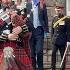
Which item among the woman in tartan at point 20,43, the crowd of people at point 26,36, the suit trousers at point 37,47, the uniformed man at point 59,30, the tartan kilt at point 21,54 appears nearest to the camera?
the crowd of people at point 26,36

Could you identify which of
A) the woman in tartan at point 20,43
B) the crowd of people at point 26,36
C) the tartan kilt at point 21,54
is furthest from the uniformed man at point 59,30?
the tartan kilt at point 21,54

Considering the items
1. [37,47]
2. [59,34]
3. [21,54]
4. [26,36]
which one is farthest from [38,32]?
[21,54]

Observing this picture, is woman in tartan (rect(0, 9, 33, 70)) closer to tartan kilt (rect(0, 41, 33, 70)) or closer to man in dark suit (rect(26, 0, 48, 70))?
tartan kilt (rect(0, 41, 33, 70))

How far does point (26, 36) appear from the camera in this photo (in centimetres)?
832

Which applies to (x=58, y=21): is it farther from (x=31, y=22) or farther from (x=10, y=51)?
(x=10, y=51)

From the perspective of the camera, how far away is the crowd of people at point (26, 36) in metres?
7.74

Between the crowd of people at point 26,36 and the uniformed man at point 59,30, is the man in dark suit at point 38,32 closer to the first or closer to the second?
the crowd of people at point 26,36

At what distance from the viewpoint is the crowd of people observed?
25.4 feet

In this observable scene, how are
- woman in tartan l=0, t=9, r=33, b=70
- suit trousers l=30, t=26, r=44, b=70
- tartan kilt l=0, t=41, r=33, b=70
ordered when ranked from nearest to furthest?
1. tartan kilt l=0, t=41, r=33, b=70
2. woman in tartan l=0, t=9, r=33, b=70
3. suit trousers l=30, t=26, r=44, b=70

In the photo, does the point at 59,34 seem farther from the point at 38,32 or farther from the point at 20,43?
the point at 20,43

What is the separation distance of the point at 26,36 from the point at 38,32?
5.42 ft

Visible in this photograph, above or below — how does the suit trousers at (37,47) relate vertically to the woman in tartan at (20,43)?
below

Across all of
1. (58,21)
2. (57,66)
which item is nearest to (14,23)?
(58,21)

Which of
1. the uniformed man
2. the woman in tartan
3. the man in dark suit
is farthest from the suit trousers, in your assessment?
the woman in tartan
